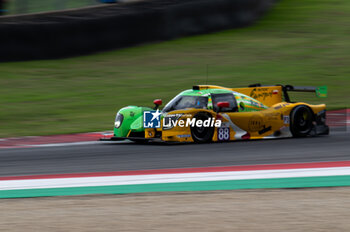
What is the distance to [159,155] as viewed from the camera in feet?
30.6

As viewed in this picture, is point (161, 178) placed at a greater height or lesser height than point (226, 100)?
lesser

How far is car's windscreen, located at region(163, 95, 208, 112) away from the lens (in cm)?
1031

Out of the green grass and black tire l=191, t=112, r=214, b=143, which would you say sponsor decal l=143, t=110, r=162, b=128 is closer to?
black tire l=191, t=112, r=214, b=143

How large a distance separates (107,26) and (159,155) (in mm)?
11353

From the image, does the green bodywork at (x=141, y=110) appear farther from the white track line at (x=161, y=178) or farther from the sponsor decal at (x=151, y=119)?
the white track line at (x=161, y=178)

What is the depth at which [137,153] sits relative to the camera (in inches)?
377

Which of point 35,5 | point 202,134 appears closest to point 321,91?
point 202,134

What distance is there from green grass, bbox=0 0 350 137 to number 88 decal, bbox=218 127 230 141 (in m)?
3.34

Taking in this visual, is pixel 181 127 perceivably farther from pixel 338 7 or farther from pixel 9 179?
pixel 338 7

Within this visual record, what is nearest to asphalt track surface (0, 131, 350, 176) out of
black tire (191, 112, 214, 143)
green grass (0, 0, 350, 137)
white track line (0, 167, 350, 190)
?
black tire (191, 112, 214, 143)

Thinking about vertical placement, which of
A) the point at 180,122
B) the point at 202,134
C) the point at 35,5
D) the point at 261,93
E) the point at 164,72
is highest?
the point at 35,5

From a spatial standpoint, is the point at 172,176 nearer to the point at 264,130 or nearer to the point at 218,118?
the point at 218,118

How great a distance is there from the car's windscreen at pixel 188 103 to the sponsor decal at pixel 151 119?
0.34 m

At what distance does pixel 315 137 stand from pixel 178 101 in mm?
2797
